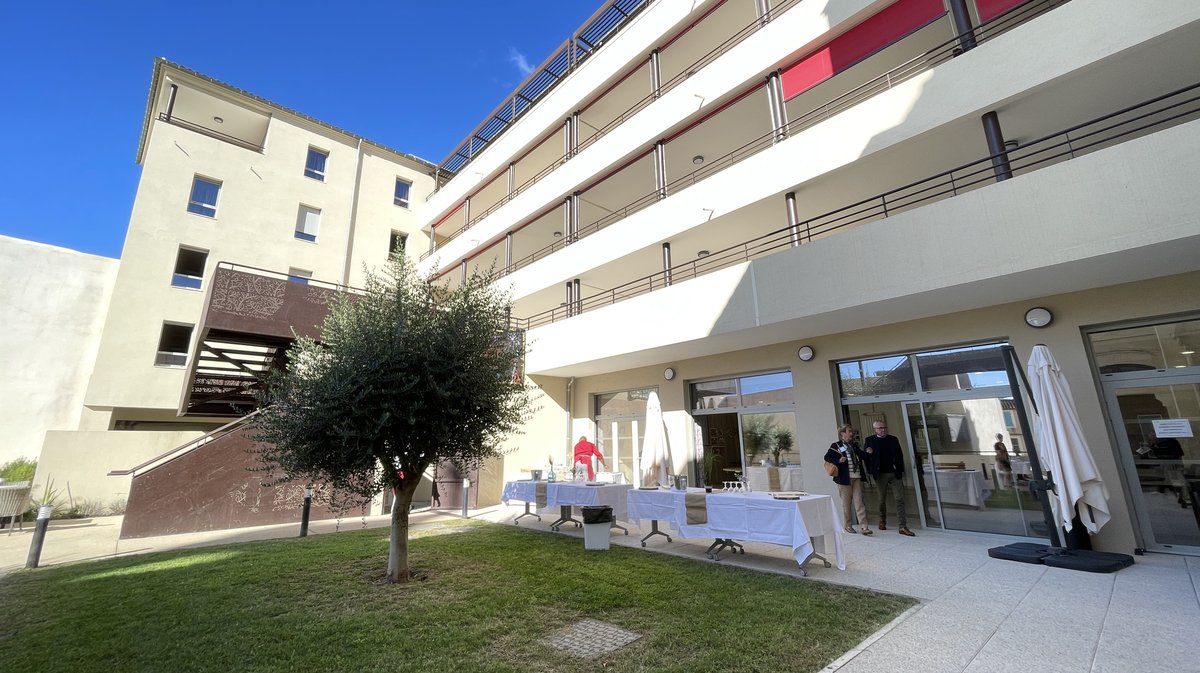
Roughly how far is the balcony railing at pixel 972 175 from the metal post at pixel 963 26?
5.70ft

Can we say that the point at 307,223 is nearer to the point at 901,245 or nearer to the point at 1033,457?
the point at 901,245

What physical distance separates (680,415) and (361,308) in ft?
24.9

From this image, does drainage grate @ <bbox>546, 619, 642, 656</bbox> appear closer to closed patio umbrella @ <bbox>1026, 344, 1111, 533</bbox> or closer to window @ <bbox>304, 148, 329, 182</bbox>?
closed patio umbrella @ <bbox>1026, 344, 1111, 533</bbox>

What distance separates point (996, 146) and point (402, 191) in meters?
21.2

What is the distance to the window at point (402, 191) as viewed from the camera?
70.1ft

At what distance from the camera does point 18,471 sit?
1255 centimetres

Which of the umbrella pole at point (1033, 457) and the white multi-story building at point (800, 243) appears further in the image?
the white multi-story building at point (800, 243)

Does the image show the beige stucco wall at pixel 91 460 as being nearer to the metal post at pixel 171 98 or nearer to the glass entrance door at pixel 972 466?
the metal post at pixel 171 98

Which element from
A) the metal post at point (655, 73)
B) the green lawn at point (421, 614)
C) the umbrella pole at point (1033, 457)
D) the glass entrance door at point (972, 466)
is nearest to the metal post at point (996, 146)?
the umbrella pole at point (1033, 457)

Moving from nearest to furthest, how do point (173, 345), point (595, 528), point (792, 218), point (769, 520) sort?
point (769, 520) < point (595, 528) < point (792, 218) < point (173, 345)

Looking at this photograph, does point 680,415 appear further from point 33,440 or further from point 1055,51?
point 33,440

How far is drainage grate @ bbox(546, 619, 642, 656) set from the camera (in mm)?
3594

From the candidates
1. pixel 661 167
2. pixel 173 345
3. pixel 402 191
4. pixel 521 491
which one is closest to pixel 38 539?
pixel 521 491

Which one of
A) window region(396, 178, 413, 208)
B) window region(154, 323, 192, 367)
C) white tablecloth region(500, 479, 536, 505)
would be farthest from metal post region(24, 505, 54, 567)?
window region(396, 178, 413, 208)
